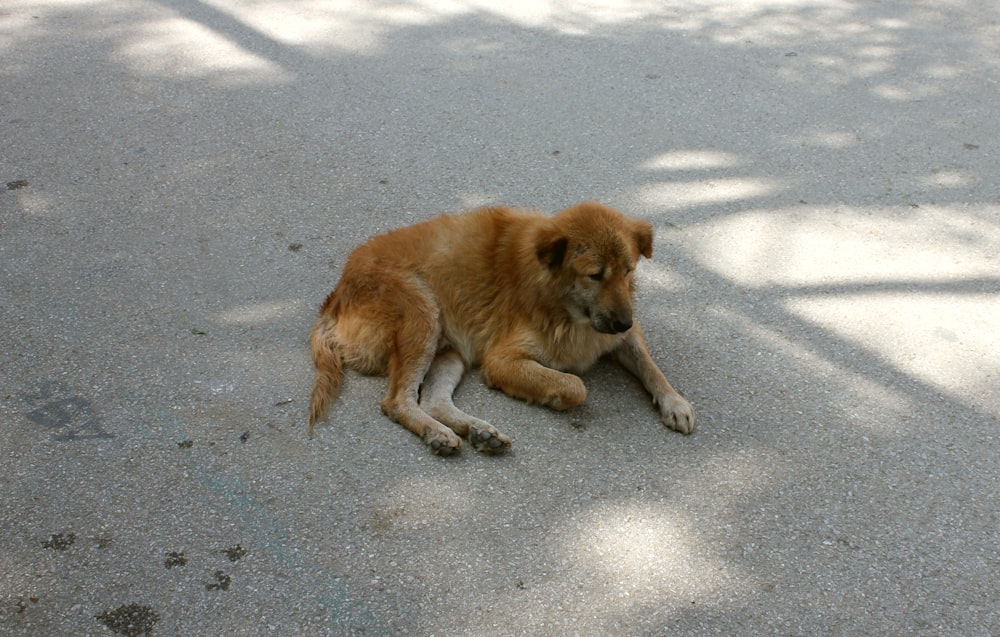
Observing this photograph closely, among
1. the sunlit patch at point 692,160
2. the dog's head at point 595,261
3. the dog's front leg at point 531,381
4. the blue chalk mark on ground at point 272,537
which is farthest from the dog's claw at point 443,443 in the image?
the sunlit patch at point 692,160

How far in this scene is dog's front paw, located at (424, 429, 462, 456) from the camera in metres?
3.77

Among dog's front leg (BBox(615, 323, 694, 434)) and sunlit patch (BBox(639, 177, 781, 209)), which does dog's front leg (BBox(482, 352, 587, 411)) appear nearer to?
dog's front leg (BBox(615, 323, 694, 434))

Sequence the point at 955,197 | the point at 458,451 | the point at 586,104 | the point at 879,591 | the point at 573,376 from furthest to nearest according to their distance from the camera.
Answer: the point at 586,104 < the point at 955,197 < the point at 573,376 < the point at 458,451 < the point at 879,591

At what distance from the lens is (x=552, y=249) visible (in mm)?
4047

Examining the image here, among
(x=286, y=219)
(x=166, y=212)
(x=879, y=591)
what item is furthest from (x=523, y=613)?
(x=166, y=212)

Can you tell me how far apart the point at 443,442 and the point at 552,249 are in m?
0.98

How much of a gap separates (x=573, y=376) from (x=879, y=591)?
1528mm

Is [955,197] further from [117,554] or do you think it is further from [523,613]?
[117,554]

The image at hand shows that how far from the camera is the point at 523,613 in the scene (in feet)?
10.0

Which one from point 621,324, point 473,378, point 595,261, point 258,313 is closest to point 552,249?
point 595,261

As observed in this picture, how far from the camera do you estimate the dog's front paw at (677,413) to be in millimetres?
3982

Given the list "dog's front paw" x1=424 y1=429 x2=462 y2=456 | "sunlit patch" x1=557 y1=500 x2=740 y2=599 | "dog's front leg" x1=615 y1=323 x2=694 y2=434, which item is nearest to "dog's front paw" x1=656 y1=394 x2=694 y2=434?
"dog's front leg" x1=615 y1=323 x2=694 y2=434

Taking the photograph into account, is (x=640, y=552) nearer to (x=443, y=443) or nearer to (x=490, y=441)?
(x=490, y=441)

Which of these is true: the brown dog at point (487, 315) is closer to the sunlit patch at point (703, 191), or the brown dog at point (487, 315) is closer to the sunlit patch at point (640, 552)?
the sunlit patch at point (640, 552)
